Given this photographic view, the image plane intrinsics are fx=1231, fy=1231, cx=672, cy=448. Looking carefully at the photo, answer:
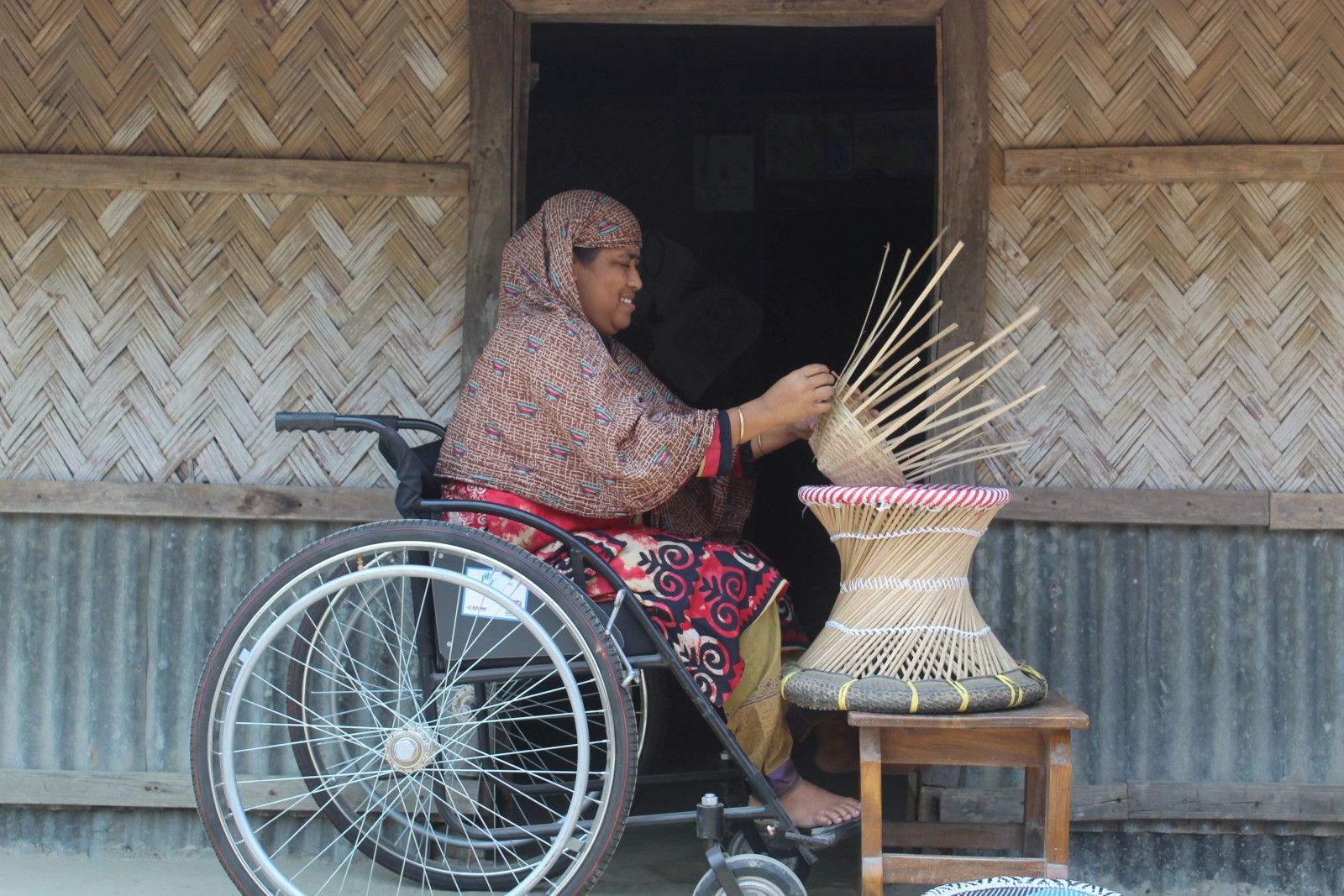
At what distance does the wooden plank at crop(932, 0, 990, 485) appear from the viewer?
298 centimetres

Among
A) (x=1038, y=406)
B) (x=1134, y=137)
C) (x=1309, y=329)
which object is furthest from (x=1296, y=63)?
(x=1038, y=406)

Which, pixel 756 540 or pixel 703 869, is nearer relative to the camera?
pixel 703 869

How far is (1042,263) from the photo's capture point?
9.91 ft

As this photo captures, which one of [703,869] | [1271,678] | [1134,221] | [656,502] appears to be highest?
[1134,221]

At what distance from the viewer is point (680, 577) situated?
8.18 ft

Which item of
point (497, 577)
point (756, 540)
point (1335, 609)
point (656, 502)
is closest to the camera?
point (497, 577)

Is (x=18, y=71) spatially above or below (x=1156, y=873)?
above

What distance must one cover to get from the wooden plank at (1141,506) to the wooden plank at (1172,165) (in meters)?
0.76

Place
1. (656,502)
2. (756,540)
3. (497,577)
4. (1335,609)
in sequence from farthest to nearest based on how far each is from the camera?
(756,540), (1335,609), (656,502), (497,577)

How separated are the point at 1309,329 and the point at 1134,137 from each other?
0.63 m

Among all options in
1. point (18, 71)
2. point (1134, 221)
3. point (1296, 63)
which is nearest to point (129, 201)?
point (18, 71)

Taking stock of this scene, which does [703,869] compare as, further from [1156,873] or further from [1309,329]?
[1309,329]

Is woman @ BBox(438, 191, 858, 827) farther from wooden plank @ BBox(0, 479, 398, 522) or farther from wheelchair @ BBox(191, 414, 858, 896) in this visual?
wooden plank @ BBox(0, 479, 398, 522)

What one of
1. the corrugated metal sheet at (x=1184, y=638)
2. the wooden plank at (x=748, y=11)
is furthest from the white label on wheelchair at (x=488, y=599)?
the wooden plank at (x=748, y=11)
